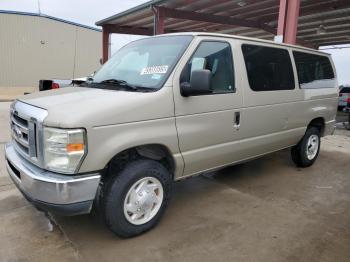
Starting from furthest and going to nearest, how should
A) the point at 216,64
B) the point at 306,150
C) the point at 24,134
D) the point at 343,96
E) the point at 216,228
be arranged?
1. the point at 343,96
2. the point at 306,150
3. the point at 216,64
4. the point at 216,228
5. the point at 24,134

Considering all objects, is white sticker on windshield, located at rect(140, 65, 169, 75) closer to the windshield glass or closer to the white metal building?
the windshield glass

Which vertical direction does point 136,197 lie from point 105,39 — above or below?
below

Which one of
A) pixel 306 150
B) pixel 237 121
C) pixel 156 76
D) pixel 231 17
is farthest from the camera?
pixel 231 17

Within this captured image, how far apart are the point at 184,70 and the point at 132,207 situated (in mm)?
1499

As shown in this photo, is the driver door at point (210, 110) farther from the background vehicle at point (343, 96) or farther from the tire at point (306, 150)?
the background vehicle at point (343, 96)


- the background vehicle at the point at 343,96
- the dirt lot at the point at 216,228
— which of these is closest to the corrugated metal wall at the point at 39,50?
the background vehicle at the point at 343,96

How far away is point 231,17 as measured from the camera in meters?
14.0

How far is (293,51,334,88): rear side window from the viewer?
17.3 ft

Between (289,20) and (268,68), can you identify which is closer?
(268,68)

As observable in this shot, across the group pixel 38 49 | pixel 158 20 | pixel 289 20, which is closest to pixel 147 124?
pixel 289 20

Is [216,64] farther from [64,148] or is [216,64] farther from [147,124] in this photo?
[64,148]

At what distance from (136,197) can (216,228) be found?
971mm

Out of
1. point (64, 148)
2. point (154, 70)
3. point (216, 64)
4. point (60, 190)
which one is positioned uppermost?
point (216, 64)

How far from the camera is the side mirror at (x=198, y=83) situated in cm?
329
